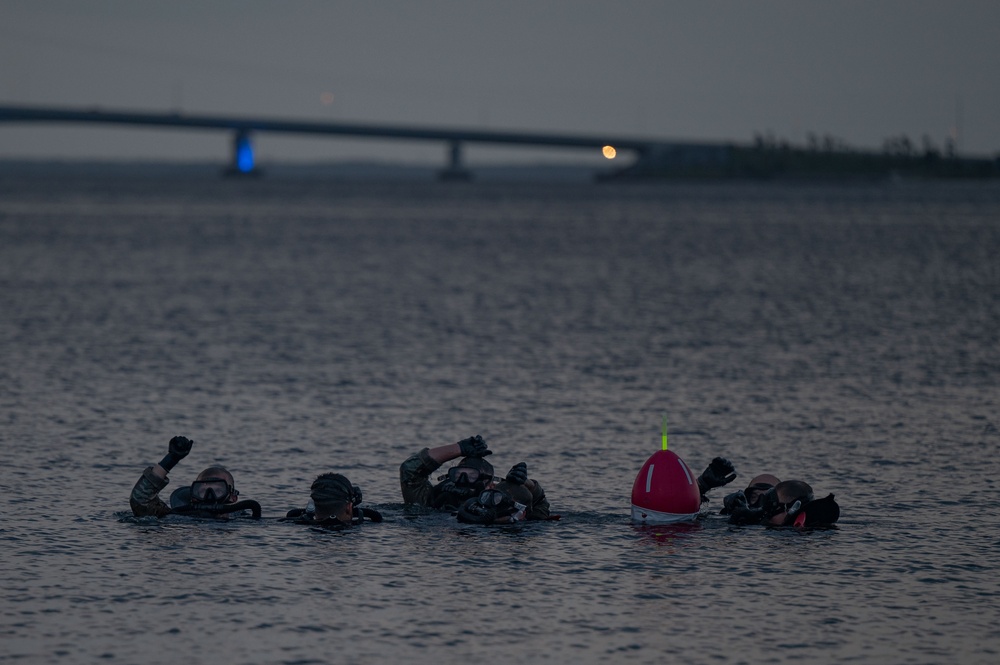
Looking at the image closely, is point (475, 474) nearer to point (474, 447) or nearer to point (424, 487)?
point (474, 447)

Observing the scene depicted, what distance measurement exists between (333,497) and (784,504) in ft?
16.2

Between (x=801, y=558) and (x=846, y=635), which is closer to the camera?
(x=846, y=635)

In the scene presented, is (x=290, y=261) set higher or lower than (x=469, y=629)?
higher

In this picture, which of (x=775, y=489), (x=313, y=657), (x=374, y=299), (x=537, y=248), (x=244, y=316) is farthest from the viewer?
(x=537, y=248)

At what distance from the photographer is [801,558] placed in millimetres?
14938

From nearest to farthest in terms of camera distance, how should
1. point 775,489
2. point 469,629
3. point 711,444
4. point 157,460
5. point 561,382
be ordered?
point 469,629 < point 775,489 < point 157,460 < point 711,444 < point 561,382

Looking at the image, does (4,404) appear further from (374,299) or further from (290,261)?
(290,261)

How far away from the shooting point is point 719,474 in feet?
53.6

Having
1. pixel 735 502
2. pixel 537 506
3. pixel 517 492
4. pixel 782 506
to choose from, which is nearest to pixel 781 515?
pixel 782 506

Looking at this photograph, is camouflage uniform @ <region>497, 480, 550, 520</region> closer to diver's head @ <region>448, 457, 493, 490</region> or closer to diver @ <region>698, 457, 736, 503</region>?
diver's head @ <region>448, 457, 493, 490</region>

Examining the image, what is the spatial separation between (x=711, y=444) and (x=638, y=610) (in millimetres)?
8658

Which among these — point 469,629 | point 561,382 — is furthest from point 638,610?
point 561,382

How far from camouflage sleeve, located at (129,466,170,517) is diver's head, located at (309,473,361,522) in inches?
66.8

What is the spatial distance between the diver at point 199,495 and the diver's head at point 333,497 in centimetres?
79
